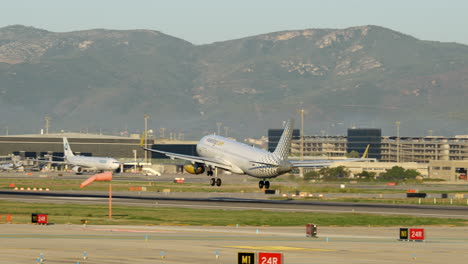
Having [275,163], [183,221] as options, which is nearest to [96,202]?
[275,163]

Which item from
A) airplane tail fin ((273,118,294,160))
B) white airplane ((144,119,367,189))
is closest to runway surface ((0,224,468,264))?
airplane tail fin ((273,118,294,160))

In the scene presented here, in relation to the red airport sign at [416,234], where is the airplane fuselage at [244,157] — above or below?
above

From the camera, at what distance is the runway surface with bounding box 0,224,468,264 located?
56.2 meters

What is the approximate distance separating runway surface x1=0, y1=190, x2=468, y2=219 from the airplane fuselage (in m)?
4.17

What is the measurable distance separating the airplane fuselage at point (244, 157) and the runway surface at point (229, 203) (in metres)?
4.17

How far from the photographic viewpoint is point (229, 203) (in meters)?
118

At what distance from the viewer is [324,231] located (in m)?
79.1

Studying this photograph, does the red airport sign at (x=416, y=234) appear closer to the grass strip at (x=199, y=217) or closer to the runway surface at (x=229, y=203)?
the grass strip at (x=199, y=217)

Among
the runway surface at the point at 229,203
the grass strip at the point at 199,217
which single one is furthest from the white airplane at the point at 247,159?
the grass strip at the point at 199,217

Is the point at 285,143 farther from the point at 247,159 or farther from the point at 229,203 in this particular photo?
the point at 229,203

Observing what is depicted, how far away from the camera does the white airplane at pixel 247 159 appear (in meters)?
122

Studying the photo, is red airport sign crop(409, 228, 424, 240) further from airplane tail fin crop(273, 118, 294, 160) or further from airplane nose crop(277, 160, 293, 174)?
airplane tail fin crop(273, 118, 294, 160)

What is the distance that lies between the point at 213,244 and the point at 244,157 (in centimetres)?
6186

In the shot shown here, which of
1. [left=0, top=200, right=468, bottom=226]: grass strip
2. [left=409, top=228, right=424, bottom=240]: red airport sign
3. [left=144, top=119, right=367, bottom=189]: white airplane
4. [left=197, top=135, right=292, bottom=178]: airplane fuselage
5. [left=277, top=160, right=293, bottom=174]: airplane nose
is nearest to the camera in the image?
[left=409, top=228, right=424, bottom=240]: red airport sign
